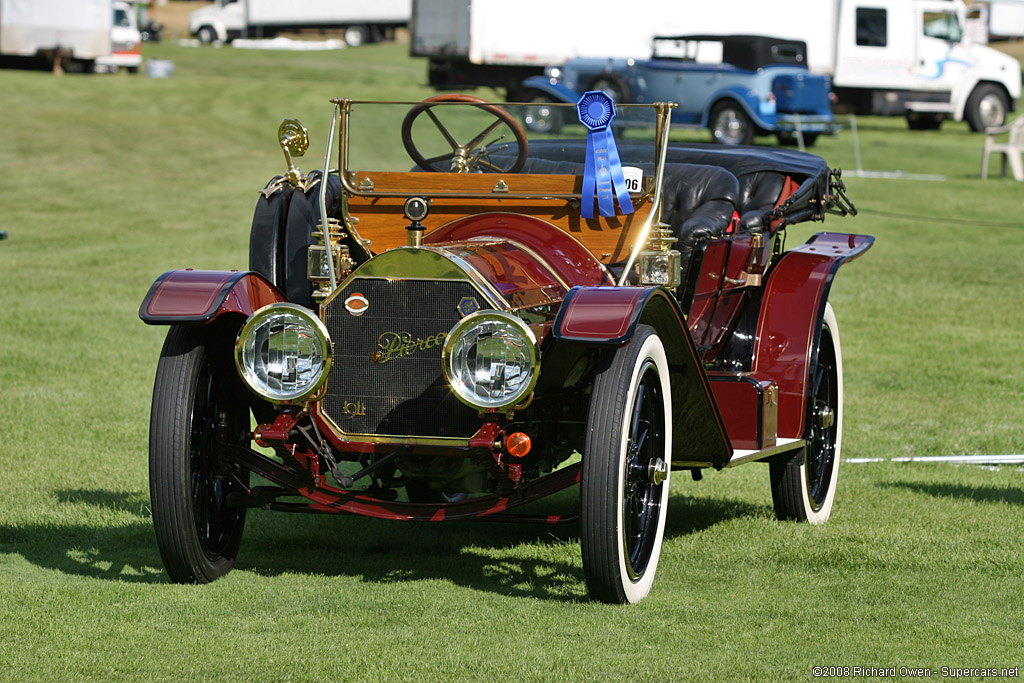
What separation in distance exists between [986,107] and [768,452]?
26806 mm

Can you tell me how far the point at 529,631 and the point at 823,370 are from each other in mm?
2709

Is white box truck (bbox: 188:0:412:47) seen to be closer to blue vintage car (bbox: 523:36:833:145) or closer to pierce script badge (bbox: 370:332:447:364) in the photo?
blue vintage car (bbox: 523:36:833:145)

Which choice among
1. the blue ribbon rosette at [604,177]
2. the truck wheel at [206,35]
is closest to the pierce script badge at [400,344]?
the blue ribbon rosette at [604,177]

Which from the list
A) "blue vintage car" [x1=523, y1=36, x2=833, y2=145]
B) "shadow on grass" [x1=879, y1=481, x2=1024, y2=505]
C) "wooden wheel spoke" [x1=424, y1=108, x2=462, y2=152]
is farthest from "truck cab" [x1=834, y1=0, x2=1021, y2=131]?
"wooden wheel spoke" [x1=424, y1=108, x2=462, y2=152]

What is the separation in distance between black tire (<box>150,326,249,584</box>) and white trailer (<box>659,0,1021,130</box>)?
81.0 feet

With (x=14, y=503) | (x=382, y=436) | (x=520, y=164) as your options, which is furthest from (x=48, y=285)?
(x=382, y=436)

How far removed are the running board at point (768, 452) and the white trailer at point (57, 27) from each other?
3100 cm

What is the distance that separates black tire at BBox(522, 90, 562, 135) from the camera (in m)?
5.99

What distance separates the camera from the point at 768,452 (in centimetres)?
563

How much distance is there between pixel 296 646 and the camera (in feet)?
13.5

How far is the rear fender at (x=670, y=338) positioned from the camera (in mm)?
4391

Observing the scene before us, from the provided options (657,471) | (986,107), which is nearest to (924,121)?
(986,107)

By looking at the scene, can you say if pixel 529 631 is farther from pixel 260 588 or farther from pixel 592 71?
pixel 592 71

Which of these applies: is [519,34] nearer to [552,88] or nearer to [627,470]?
[552,88]
